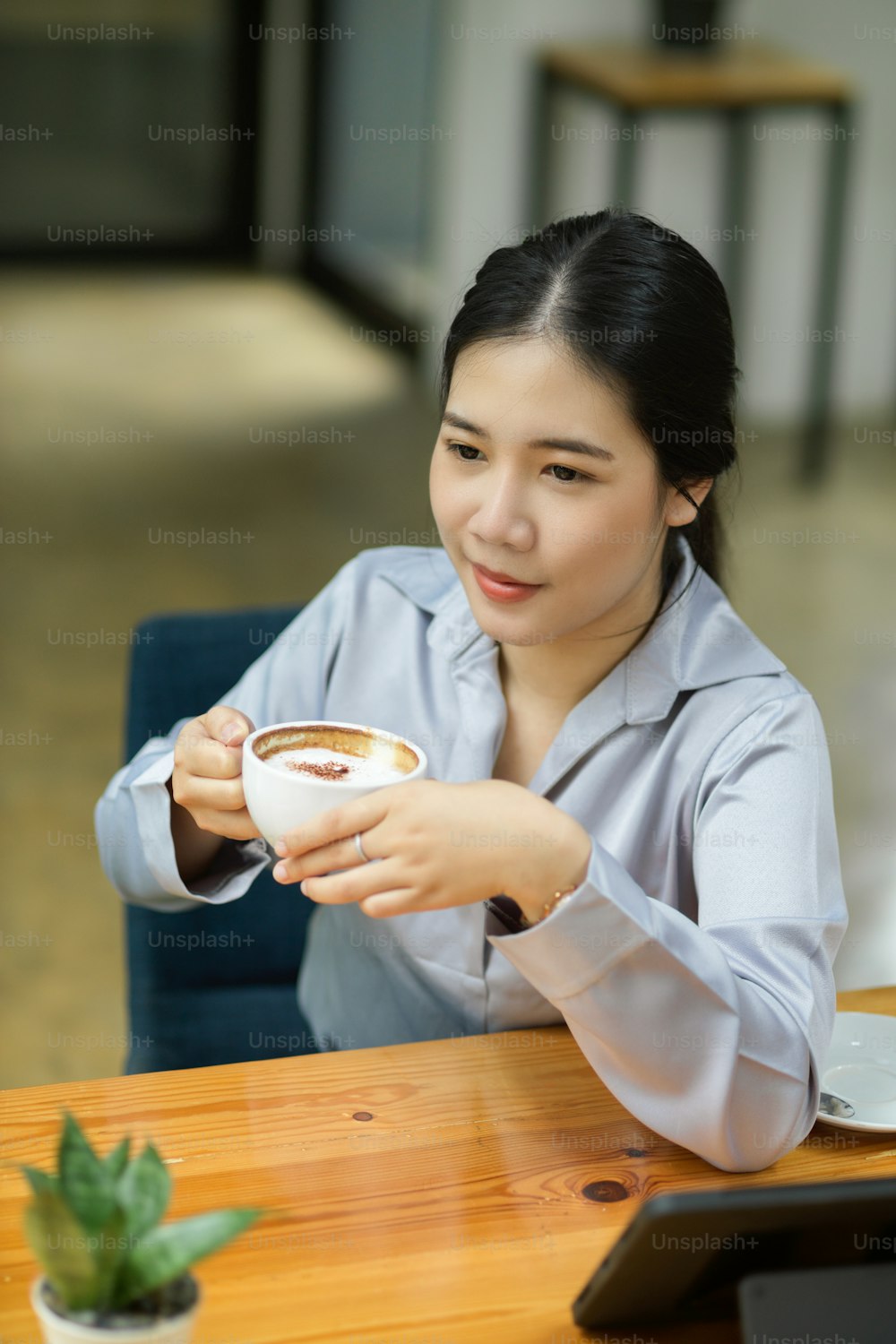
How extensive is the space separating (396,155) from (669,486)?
17.3 feet

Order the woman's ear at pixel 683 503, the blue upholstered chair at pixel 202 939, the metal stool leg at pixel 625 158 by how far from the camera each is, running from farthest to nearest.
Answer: the metal stool leg at pixel 625 158 → the blue upholstered chair at pixel 202 939 → the woman's ear at pixel 683 503

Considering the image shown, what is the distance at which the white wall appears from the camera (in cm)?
553

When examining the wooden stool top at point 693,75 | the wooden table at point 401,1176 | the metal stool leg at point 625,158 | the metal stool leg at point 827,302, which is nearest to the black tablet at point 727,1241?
the wooden table at point 401,1176

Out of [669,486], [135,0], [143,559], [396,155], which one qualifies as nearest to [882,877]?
Answer: [669,486]

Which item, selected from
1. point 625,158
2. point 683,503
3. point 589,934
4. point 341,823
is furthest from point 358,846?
point 625,158

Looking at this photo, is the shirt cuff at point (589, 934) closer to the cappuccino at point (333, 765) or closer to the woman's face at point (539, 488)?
the cappuccino at point (333, 765)

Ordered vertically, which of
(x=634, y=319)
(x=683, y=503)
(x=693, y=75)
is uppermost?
(x=693, y=75)

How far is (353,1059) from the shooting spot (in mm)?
1299

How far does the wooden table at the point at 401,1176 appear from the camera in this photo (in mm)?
1011

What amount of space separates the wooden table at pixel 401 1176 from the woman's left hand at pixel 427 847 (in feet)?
0.70

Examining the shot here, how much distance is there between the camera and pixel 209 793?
128cm

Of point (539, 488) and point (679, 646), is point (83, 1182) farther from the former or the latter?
point (679, 646)

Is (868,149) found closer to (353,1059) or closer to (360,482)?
(360,482)

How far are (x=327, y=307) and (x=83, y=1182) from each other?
21.8 feet
